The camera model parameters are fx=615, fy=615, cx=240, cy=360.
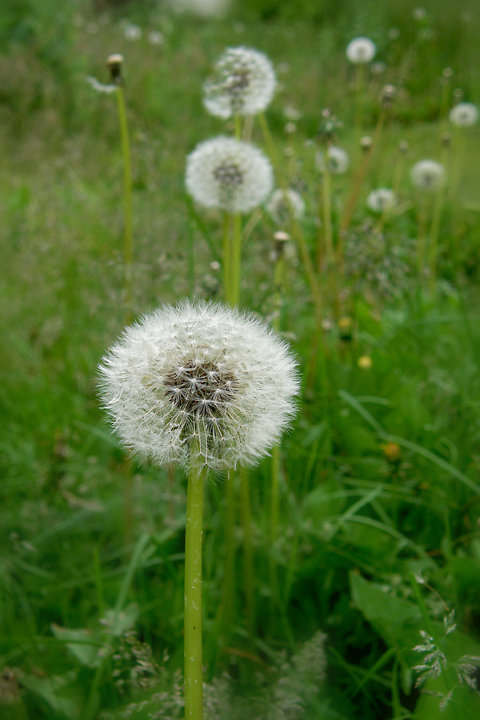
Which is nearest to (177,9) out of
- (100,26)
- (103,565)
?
(100,26)

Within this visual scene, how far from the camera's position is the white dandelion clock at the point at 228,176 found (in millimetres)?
1629

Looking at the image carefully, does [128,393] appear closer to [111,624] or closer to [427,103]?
[111,624]

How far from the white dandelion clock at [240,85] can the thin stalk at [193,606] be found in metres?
1.13

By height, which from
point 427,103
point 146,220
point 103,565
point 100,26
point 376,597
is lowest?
point 103,565

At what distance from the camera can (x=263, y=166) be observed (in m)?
1.73

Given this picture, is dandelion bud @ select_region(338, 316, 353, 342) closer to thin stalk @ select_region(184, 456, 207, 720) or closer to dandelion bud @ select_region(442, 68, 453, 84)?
dandelion bud @ select_region(442, 68, 453, 84)

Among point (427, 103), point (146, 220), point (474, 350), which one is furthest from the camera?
point (427, 103)

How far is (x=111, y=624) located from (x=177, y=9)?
1017 cm

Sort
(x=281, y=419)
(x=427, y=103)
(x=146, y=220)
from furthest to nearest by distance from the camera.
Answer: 1. (x=427, y=103)
2. (x=146, y=220)
3. (x=281, y=419)

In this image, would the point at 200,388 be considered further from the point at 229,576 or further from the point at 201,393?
the point at 229,576

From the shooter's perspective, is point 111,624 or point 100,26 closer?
point 111,624

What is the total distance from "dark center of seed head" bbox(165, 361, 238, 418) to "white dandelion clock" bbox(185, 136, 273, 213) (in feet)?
2.88

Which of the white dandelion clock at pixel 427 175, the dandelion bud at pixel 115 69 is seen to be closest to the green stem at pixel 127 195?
the dandelion bud at pixel 115 69

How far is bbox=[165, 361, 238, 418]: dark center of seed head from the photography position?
0.77 m
